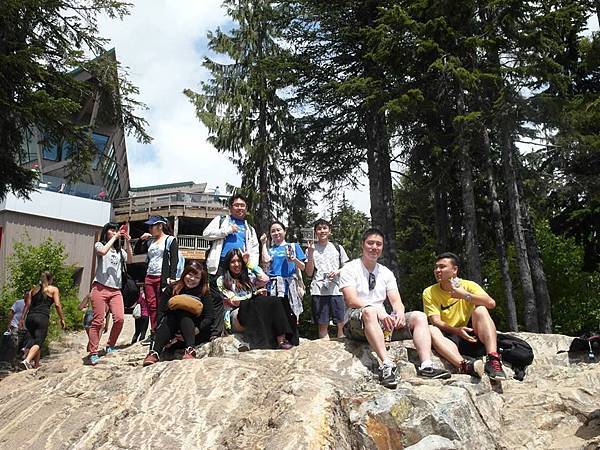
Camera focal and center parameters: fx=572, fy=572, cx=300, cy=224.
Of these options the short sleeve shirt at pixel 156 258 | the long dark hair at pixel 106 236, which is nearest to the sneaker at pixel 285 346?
the short sleeve shirt at pixel 156 258

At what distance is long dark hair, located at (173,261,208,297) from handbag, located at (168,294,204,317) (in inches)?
5.4

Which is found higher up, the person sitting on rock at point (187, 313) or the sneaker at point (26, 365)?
the person sitting on rock at point (187, 313)

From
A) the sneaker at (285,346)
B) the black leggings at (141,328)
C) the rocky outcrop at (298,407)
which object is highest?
the black leggings at (141,328)

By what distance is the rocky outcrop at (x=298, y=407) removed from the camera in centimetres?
447

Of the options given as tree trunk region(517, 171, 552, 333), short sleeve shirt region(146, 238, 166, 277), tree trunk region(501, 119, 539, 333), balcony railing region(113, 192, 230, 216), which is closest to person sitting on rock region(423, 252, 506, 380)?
short sleeve shirt region(146, 238, 166, 277)

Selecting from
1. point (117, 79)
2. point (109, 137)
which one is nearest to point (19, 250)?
point (117, 79)

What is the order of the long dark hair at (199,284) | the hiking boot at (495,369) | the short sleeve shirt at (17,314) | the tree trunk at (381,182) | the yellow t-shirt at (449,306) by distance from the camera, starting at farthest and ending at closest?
the tree trunk at (381,182) < the short sleeve shirt at (17,314) < the long dark hair at (199,284) < the yellow t-shirt at (449,306) < the hiking boot at (495,369)

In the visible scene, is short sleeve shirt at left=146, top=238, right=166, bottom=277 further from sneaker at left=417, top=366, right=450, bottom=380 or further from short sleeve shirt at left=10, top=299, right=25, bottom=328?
sneaker at left=417, top=366, right=450, bottom=380

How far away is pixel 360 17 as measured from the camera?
17.1 metres

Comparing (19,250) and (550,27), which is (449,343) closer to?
(550,27)

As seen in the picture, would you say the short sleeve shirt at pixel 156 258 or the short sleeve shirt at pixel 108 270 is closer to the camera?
the short sleeve shirt at pixel 108 270

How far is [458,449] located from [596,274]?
13.9 m

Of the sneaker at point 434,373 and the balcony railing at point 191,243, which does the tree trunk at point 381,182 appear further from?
the balcony railing at point 191,243

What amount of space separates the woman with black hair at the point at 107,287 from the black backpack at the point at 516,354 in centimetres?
443
